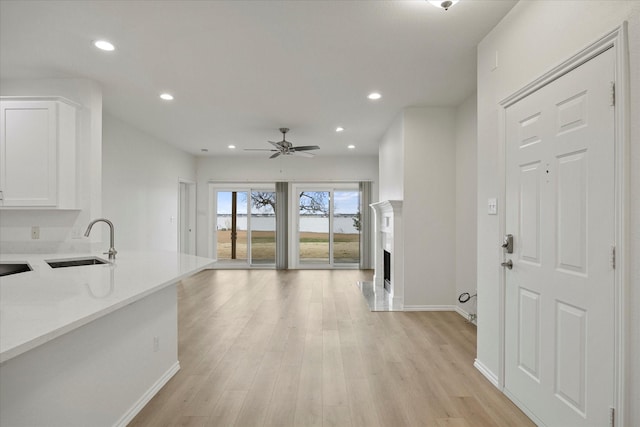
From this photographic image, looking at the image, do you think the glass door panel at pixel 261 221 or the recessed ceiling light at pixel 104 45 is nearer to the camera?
the recessed ceiling light at pixel 104 45

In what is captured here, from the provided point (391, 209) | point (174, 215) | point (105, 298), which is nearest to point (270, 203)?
point (174, 215)

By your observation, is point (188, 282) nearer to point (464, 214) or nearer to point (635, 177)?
point (464, 214)

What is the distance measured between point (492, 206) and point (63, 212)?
4.14 metres

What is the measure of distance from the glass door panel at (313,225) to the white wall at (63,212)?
204 inches

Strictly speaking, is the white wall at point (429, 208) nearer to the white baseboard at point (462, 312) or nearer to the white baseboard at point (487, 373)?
the white baseboard at point (462, 312)

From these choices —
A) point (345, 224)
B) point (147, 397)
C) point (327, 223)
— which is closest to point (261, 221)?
point (327, 223)

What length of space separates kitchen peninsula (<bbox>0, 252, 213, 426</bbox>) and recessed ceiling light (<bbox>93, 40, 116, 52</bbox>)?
6.04 ft

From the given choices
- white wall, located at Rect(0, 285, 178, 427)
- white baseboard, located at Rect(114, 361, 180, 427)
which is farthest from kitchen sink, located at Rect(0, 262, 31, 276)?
white baseboard, located at Rect(114, 361, 180, 427)

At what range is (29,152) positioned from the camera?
129 inches

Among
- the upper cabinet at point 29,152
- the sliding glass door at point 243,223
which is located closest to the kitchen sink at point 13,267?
the upper cabinet at point 29,152

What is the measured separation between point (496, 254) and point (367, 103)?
2.65 m

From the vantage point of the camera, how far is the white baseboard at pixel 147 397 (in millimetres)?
2011

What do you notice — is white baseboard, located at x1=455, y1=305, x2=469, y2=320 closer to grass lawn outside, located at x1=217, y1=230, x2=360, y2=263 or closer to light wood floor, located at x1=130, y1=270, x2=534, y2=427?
light wood floor, located at x1=130, y1=270, x2=534, y2=427

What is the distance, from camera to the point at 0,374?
1.27m
